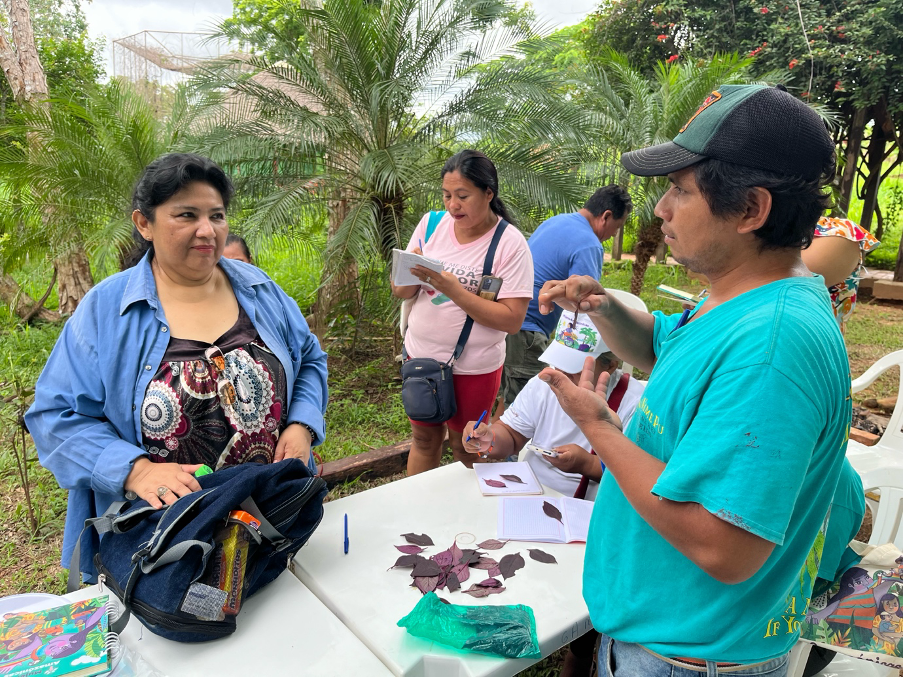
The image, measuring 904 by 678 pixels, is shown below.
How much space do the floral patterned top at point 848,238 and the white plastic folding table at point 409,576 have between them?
1.42 m

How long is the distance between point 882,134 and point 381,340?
32.4 feet

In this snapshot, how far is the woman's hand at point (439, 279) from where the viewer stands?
102 inches

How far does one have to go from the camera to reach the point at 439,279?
8.50ft

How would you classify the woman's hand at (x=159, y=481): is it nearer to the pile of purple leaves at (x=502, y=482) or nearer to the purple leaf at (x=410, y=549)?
the purple leaf at (x=410, y=549)

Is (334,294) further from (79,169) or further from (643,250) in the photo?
(643,250)

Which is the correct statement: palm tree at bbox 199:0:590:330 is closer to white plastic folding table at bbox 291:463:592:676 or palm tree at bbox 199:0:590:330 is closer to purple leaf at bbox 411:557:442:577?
white plastic folding table at bbox 291:463:592:676

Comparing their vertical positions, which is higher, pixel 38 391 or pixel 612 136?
pixel 612 136

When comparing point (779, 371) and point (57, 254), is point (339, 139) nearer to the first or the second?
point (57, 254)

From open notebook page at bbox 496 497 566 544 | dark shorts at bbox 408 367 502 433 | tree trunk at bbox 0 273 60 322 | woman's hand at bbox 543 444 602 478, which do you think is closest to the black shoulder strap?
dark shorts at bbox 408 367 502 433

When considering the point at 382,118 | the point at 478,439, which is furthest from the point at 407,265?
the point at 382,118

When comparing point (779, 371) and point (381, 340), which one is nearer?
point (779, 371)

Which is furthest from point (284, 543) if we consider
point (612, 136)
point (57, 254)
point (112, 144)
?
point (612, 136)

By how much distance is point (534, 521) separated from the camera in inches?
72.3

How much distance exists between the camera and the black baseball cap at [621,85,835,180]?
37.9 inches
